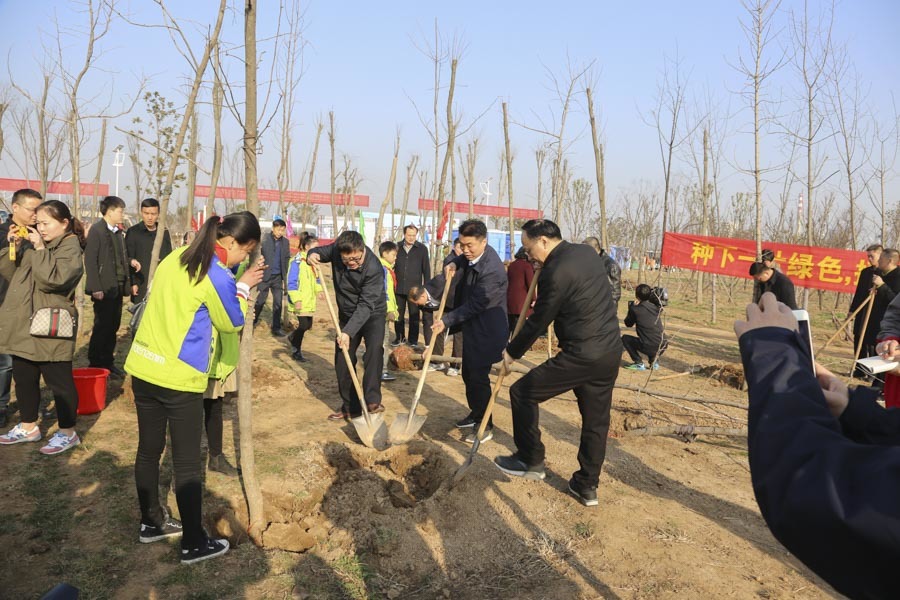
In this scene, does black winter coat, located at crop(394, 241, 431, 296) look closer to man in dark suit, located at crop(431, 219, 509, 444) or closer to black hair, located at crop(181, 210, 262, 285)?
man in dark suit, located at crop(431, 219, 509, 444)

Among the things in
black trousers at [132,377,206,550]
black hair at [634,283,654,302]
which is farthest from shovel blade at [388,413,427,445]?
black hair at [634,283,654,302]

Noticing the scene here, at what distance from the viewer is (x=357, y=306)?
5133mm

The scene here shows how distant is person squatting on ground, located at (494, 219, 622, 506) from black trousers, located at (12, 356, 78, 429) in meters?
3.19

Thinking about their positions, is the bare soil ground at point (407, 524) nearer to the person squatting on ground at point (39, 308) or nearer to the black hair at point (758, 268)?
the person squatting on ground at point (39, 308)

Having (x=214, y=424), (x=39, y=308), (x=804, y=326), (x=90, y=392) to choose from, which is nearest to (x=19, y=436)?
(x=90, y=392)

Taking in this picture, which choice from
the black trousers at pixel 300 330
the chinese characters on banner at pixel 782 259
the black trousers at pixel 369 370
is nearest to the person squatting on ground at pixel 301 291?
the black trousers at pixel 300 330

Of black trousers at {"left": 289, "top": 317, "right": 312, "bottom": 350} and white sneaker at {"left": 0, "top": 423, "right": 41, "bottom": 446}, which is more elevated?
black trousers at {"left": 289, "top": 317, "right": 312, "bottom": 350}

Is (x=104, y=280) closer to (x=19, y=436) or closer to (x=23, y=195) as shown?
(x=23, y=195)

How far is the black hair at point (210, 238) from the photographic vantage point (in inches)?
110

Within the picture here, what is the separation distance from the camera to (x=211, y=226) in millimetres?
2883

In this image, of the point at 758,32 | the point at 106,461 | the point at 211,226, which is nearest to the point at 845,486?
the point at 211,226

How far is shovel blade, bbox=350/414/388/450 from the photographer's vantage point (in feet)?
15.4

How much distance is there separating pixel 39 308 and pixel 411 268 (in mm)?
5113

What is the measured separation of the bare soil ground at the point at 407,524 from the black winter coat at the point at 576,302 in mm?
1141
